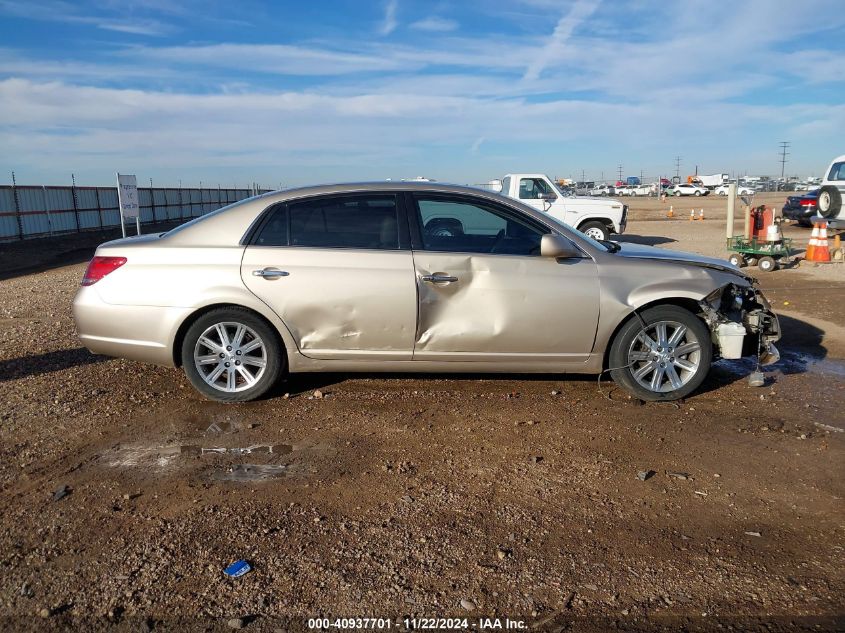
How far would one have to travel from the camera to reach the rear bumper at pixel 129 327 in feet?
16.2

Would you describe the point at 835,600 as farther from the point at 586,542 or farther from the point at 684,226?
the point at 684,226

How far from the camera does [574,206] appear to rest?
16938 millimetres

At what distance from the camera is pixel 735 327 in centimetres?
509

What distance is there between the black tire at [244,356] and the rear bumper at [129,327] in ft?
0.42

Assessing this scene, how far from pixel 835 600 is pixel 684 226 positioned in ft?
84.9

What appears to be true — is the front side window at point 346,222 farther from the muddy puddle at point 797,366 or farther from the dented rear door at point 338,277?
the muddy puddle at point 797,366

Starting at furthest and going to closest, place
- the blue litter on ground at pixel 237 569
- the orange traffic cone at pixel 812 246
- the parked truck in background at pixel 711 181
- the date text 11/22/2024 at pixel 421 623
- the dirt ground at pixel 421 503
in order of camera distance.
Answer: the parked truck in background at pixel 711 181
the orange traffic cone at pixel 812 246
the blue litter on ground at pixel 237 569
the dirt ground at pixel 421 503
the date text 11/22/2024 at pixel 421 623

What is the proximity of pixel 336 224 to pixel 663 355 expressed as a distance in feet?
8.65

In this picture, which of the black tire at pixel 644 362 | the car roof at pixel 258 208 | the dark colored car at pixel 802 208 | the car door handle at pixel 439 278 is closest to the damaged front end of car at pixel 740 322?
the black tire at pixel 644 362

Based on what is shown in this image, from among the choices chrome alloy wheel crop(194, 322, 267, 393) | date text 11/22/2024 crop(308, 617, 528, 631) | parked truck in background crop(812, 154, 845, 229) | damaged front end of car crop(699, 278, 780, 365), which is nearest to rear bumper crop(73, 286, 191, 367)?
chrome alloy wheel crop(194, 322, 267, 393)

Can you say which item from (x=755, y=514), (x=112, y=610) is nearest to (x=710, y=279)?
(x=755, y=514)

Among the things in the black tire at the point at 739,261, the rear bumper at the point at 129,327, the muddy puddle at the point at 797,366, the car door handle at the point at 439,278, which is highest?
the car door handle at the point at 439,278

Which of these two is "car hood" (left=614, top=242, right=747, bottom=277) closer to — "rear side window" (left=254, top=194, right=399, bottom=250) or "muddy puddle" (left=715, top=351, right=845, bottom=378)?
"muddy puddle" (left=715, top=351, right=845, bottom=378)

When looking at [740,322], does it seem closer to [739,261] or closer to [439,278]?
[439,278]
